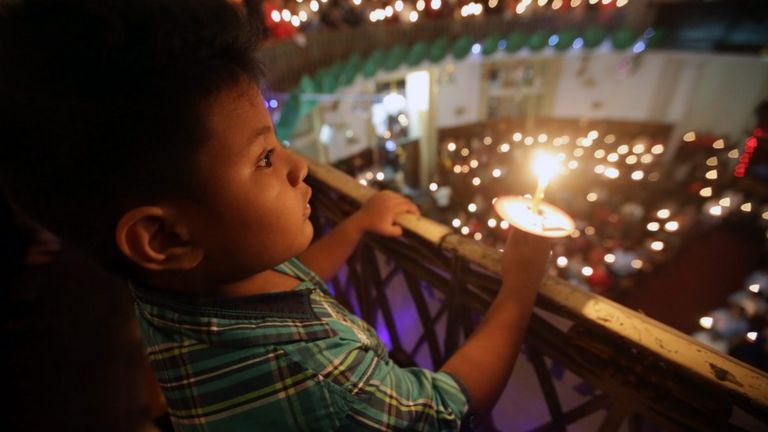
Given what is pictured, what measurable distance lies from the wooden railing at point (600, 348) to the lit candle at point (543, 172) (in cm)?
24

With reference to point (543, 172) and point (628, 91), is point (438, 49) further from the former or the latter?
point (543, 172)

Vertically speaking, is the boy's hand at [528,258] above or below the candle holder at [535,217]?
below

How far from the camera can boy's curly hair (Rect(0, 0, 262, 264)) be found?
0.58 metres

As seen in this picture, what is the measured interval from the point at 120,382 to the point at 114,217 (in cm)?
399

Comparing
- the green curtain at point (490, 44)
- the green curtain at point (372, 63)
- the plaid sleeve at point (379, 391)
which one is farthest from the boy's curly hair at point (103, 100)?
the green curtain at point (490, 44)

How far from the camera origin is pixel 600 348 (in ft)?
3.46

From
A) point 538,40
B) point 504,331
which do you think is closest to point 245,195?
point 504,331

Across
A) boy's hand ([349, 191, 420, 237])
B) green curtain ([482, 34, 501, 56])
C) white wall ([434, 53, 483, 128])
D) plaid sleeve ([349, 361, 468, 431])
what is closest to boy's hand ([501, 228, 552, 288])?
plaid sleeve ([349, 361, 468, 431])

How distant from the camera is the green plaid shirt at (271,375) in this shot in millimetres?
747

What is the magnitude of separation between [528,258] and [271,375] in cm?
77

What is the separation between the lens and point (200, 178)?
0.71 m

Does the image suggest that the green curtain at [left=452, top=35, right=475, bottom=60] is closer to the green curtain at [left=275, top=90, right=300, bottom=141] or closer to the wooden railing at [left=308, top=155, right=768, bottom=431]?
the green curtain at [left=275, top=90, right=300, bottom=141]

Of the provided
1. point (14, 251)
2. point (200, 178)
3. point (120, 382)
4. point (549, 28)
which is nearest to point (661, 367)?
point (200, 178)

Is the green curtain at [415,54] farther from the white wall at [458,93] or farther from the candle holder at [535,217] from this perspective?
the candle holder at [535,217]
